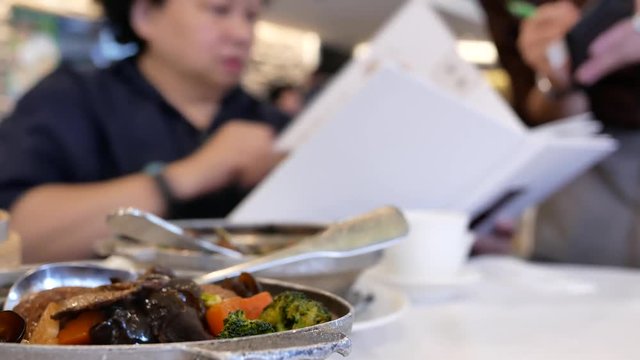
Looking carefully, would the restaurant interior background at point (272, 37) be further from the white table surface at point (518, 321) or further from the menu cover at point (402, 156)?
the white table surface at point (518, 321)

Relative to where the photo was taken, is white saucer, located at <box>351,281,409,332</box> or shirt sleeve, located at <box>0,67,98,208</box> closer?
white saucer, located at <box>351,281,409,332</box>

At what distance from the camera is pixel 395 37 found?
48.4 inches

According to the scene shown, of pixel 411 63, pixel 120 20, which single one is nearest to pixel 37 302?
pixel 411 63

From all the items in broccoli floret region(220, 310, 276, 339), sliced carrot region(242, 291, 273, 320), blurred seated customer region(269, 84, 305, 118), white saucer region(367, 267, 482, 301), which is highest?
broccoli floret region(220, 310, 276, 339)

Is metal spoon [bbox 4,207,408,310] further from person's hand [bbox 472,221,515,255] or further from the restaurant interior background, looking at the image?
person's hand [bbox 472,221,515,255]

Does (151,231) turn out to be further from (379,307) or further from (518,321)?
(518,321)

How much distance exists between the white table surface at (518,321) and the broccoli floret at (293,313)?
0.39 ft

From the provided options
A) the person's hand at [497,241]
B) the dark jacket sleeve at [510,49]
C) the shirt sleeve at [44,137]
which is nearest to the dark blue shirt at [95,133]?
the shirt sleeve at [44,137]

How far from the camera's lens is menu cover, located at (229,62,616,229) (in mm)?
987

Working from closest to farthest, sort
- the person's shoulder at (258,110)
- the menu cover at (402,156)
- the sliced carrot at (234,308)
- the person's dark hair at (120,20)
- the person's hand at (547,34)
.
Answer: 1. the sliced carrot at (234,308)
2. the menu cover at (402,156)
3. the person's hand at (547,34)
4. the person's dark hair at (120,20)
5. the person's shoulder at (258,110)

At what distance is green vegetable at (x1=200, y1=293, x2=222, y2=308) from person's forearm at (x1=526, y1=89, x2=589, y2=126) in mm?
1108

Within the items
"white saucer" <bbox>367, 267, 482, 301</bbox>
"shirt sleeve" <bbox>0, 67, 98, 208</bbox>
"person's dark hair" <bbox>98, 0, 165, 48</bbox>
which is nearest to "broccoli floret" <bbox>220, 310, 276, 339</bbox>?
"white saucer" <bbox>367, 267, 482, 301</bbox>

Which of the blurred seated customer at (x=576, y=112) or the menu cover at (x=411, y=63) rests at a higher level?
the menu cover at (x=411, y=63)

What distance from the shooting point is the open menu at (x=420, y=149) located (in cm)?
99
